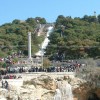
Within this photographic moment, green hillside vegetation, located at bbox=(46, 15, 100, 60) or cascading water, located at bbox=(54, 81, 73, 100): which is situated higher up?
green hillside vegetation, located at bbox=(46, 15, 100, 60)

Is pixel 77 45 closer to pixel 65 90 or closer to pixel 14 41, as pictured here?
pixel 14 41

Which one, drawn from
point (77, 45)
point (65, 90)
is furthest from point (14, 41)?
point (65, 90)

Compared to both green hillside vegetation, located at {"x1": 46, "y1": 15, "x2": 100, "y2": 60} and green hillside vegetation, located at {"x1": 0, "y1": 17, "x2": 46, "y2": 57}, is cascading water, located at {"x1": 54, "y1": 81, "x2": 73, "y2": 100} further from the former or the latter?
green hillside vegetation, located at {"x1": 0, "y1": 17, "x2": 46, "y2": 57}

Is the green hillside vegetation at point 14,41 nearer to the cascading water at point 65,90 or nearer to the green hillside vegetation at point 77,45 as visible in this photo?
the green hillside vegetation at point 77,45

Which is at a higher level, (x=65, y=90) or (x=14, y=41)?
(x=14, y=41)

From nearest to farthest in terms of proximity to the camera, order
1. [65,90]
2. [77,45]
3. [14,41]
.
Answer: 1. [65,90]
2. [77,45]
3. [14,41]

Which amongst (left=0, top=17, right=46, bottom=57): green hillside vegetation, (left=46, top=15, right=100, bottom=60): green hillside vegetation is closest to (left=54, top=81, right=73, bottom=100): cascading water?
(left=46, top=15, right=100, bottom=60): green hillside vegetation

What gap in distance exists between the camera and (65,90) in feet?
102

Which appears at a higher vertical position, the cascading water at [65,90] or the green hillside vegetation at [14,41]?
the green hillside vegetation at [14,41]

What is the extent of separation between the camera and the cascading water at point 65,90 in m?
30.9

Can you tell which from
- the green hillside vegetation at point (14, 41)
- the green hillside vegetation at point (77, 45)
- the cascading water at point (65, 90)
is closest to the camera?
the cascading water at point (65, 90)

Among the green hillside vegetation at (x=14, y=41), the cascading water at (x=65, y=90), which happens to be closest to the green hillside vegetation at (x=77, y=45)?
the green hillside vegetation at (x=14, y=41)

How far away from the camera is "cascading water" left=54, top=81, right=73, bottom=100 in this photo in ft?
101

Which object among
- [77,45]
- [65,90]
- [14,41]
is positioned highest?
[14,41]
